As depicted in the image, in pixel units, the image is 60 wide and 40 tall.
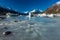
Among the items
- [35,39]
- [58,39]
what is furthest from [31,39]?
[58,39]

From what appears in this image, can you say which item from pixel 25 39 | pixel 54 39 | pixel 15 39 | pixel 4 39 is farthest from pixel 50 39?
pixel 4 39

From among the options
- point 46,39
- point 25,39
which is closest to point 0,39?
point 25,39

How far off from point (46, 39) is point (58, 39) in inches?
57.6

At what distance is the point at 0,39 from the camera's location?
1744 cm

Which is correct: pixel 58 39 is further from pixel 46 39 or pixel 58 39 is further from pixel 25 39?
pixel 25 39

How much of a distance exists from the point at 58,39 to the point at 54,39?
19.1 inches

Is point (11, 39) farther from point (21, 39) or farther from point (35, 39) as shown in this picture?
point (35, 39)

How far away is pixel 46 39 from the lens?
55.7 ft

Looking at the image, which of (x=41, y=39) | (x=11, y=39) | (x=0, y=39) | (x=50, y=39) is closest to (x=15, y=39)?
(x=11, y=39)

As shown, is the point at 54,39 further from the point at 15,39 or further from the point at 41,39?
the point at 15,39

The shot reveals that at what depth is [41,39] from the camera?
17172 millimetres

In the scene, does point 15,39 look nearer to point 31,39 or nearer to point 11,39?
point 11,39

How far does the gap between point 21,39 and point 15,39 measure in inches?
30.7

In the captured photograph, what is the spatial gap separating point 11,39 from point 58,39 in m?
5.92
